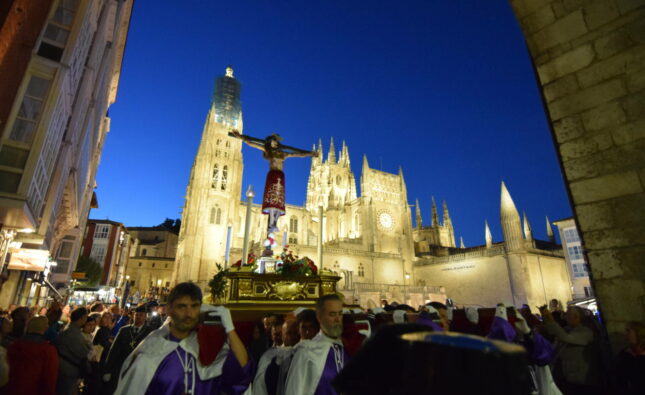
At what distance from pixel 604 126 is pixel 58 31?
1068 cm

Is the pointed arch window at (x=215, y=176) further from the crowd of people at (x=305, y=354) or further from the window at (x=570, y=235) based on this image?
the window at (x=570, y=235)

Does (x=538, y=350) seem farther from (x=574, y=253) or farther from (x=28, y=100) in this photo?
(x=574, y=253)

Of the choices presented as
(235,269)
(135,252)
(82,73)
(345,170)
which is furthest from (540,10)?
(135,252)

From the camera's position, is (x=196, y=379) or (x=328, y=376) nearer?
(x=196, y=379)

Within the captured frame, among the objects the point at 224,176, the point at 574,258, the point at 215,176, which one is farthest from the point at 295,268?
the point at 224,176

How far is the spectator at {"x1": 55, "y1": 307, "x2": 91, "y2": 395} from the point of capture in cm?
458

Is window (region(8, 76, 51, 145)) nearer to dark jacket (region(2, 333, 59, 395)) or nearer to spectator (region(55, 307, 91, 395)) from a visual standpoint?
spectator (region(55, 307, 91, 395))

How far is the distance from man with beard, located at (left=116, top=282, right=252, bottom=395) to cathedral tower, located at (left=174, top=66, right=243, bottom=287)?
3345 cm

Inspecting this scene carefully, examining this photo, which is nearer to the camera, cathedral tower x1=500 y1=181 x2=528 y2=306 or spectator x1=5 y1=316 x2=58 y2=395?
spectator x1=5 y1=316 x2=58 y2=395

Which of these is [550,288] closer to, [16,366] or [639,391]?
[639,391]

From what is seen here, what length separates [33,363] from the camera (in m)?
3.29

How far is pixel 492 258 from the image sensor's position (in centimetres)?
3309

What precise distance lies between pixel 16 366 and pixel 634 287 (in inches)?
261

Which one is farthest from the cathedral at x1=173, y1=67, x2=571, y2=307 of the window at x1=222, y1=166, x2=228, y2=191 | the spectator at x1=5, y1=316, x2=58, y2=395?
the spectator at x1=5, y1=316, x2=58, y2=395
